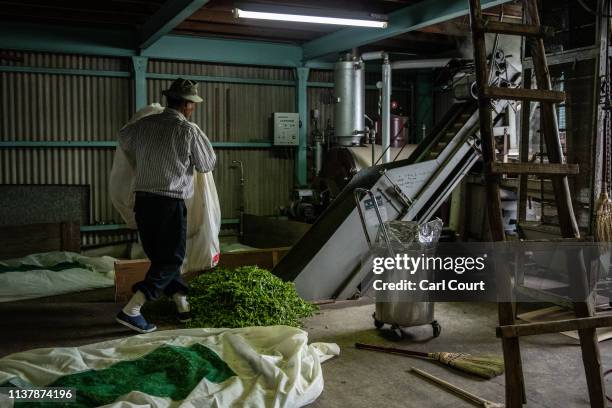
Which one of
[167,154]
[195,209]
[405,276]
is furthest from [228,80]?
[405,276]

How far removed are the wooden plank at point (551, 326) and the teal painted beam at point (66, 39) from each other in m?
8.23

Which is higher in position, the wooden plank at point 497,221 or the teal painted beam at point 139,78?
the teal painted beam at point 139,78

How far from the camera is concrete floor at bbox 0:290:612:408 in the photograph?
4098 mm

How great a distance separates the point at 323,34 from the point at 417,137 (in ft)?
11.0

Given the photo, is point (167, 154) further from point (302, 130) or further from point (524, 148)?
point (302, 130)

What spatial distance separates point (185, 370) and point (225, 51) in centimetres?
746

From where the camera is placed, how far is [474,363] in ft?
14.8

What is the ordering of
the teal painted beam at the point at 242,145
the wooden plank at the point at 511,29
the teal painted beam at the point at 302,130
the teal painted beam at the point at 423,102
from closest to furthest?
1. the wooden plank at the point at 511,29
2. the teal painted beam at the point at 242,145
3. the teal painted beam at the point at 302,130
4. the teal painted beam at the point at 423,102

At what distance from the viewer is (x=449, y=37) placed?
33.4 feet

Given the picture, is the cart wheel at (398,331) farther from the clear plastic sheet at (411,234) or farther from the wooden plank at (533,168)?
the wooden plank at (533,168)

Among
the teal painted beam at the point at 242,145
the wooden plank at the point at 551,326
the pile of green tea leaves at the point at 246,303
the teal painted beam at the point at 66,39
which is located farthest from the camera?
the teal painted beam at the point at 242,145

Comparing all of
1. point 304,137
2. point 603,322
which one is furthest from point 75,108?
point 603,322

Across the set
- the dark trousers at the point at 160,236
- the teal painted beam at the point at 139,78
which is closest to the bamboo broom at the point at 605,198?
the dark trousers at the point at 160,236

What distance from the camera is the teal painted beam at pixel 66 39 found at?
29.3 feet
